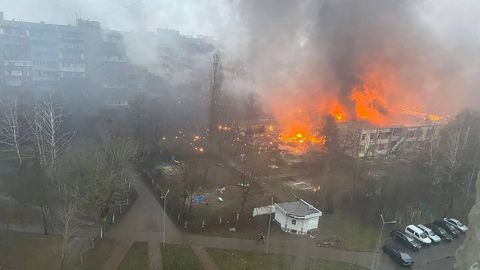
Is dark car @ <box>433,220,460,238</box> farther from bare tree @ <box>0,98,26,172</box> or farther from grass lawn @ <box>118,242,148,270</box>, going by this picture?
bare tree @ <box>0,98,26,172</box>

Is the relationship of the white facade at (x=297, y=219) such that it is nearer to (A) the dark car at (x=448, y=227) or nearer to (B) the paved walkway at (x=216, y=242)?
(B) the paved walkway at (x=216, y=242)

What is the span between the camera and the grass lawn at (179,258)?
1479 cm

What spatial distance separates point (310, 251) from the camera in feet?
54.5

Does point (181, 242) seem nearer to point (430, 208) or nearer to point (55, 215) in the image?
point (55, 215)

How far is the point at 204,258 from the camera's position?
15547 millimetres

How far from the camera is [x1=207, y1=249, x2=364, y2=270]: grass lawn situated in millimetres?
15141

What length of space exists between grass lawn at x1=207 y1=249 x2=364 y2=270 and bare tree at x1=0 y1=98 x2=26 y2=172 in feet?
41.9

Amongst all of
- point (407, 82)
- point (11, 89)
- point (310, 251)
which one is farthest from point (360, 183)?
point (11, 89)

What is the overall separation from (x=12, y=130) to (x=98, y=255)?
12347 millimetres

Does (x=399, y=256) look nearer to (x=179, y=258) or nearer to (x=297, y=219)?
(x=297, y=219)

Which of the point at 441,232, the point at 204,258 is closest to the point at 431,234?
the point at 441,232

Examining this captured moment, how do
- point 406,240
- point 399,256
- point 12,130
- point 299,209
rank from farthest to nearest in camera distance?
1. point 12,130
2. point 299,209
3. point 406,240
4. point 399,256

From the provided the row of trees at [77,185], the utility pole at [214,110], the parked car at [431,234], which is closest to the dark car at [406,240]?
the parked car at [431,234]

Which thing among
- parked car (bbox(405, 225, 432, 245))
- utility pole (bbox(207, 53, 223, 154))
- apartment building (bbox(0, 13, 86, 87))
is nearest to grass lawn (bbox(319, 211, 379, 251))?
parked car (bbox(405, 225, 432, 245))
